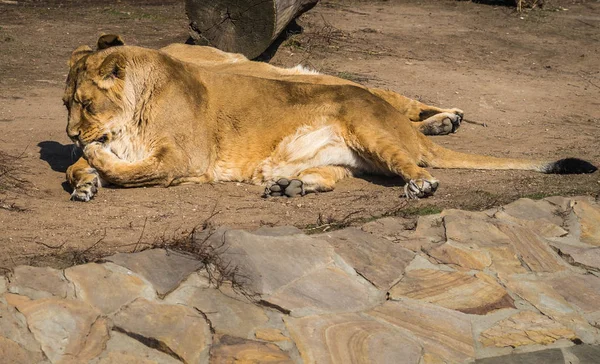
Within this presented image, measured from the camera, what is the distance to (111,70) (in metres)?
7.16

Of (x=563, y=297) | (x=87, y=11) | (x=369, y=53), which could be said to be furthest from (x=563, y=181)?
(x=87, y=11)

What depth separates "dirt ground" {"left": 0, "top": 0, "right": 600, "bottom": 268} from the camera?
6277mm

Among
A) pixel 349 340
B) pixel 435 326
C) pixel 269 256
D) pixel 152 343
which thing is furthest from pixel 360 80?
pixel 152 343

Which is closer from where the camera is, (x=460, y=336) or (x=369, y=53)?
(x=460, y=336)

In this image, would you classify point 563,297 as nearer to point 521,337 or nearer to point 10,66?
point 521,337

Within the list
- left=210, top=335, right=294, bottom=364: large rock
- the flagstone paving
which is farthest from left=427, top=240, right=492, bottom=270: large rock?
left=210, top=335, right=294, bottom=364: large rock

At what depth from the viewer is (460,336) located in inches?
216

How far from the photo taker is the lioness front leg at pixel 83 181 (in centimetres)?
672

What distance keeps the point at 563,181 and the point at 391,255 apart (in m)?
2.41

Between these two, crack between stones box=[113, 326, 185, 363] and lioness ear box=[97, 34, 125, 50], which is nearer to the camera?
crack between stones box=[113, 326, 185, 363]

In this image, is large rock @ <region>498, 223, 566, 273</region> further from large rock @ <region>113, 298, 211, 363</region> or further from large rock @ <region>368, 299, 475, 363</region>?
large rock @ <region>113, 298, 211, 363</region>

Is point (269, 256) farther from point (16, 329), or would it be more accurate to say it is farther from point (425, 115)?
point (425, 115)

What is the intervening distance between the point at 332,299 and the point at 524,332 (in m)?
1.20

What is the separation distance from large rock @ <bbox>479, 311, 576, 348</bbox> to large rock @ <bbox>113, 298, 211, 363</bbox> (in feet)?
5.68
